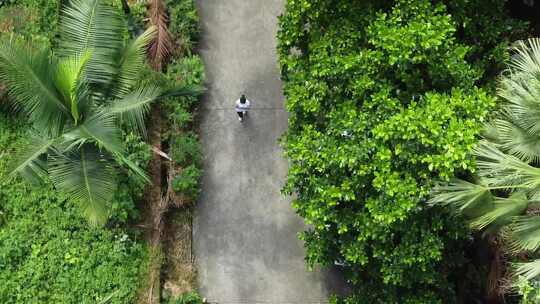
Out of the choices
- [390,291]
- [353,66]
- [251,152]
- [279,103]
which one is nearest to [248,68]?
[279,103]

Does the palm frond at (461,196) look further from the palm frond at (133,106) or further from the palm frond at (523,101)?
the palm frond at (133,106)

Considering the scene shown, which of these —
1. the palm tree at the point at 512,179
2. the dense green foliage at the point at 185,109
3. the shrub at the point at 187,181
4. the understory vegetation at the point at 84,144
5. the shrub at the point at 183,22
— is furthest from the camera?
the shrub at the point at 183,22

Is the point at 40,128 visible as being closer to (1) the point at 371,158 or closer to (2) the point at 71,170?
(2) the point at 71,170

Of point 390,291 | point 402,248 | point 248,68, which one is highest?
point 248,68

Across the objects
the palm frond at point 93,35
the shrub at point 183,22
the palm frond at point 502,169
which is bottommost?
the palm frond at point 502,169

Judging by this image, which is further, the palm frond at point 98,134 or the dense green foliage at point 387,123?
the palm frond at point 98,134

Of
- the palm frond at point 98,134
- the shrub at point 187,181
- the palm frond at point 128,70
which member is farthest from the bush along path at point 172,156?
the palm frond at point 98,134

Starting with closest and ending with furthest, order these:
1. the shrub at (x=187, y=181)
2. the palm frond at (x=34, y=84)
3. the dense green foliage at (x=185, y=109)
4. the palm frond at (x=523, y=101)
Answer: the palm frond at (x=523, y=101) → the palm frond at (x=34, y=84) → the shrub at (x=187, y=181) → the dense green foliage at (x=185, y=109)

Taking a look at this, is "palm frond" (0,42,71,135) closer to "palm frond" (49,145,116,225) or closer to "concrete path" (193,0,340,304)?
"palm frond" (49,145,116,225)
